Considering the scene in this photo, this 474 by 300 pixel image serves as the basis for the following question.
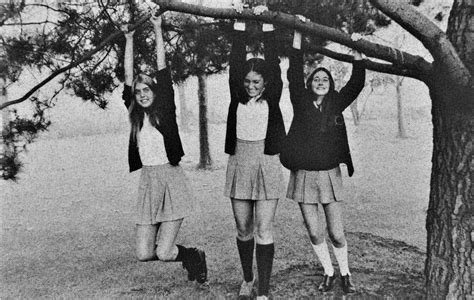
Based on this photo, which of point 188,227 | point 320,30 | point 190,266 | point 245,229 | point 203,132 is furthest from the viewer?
point 203,132

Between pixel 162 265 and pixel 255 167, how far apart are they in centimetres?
137

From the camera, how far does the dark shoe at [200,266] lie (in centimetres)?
292

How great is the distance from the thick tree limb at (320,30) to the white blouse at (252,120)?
0.49 meters

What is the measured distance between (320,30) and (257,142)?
69 cm

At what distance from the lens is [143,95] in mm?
2691

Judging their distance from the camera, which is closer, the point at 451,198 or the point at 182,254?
the point at 451,198

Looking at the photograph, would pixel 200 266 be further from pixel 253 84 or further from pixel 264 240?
pixel 253 84

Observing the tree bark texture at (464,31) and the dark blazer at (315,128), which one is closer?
the tree bark texture at (464,31)

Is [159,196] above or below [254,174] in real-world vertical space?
below

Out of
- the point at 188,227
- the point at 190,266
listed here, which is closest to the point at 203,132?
the point at 188,227

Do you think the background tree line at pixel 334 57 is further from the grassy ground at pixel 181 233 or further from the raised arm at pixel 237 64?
the grassy ground at pixel 181 233

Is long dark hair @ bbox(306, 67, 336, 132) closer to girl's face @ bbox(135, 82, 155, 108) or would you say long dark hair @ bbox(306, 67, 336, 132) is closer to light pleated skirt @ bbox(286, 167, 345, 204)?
light pleated skirt @ bbox(286, 167, 345, 204)

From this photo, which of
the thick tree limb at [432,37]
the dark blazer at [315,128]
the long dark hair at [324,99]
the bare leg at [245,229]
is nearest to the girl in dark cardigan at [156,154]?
the bare leg at [245,229]

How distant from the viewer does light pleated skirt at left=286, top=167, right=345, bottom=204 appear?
8.79ft
